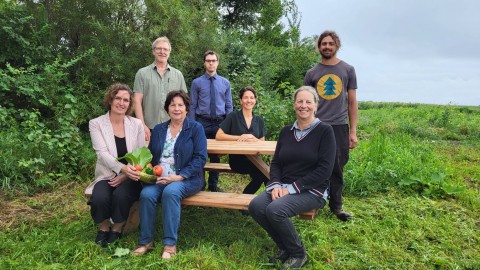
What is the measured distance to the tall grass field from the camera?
11.8 feet

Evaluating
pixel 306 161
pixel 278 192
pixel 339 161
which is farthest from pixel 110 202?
pixel 339 161

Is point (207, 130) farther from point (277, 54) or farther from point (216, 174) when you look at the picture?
point (277, 54)

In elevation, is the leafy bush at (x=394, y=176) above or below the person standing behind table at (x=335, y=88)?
below

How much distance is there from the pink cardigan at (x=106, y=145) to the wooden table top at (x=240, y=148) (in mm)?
804

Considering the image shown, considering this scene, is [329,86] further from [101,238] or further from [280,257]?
[101,238]

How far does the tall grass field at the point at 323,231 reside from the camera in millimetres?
3607

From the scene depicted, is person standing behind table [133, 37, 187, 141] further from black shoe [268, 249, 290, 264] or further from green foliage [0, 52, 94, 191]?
black shoe [268, 249, 290, 264]

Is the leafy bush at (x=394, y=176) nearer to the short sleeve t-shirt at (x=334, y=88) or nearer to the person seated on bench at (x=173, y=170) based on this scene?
the short sleeve t-shirt at (x=334, y=88)

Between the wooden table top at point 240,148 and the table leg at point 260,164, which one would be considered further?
the table leg at point 260,164

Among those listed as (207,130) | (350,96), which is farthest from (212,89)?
(350,96)

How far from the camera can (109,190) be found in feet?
12.7

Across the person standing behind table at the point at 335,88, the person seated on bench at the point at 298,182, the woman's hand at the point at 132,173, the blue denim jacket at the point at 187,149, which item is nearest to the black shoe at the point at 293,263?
the person seated on bench at the point at 298,182

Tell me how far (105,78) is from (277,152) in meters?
4.89

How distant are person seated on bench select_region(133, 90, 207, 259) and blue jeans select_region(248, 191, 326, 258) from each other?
0.66 metres
